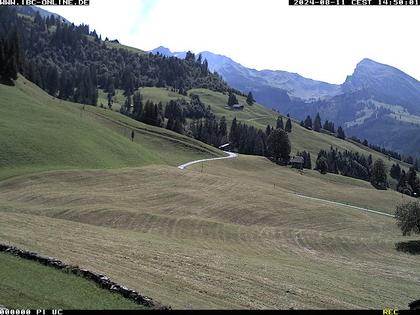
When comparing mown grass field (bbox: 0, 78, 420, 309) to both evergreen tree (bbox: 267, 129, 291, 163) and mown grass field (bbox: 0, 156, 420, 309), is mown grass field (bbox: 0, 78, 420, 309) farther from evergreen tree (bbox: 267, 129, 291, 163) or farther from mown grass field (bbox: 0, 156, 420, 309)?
evergreen tree (bbox: 267, 129, 291, 163)

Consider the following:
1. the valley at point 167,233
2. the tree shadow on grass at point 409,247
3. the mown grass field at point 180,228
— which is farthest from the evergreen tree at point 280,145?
the tree shadow on grass at point 409,247

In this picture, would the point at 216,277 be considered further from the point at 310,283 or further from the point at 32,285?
the point at 32,285

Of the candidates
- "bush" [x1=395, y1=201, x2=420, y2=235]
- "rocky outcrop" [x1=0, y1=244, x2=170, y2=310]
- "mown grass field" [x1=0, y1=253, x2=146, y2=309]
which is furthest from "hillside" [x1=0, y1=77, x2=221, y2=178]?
"bush" [x1=395, y1=201, x2=420, y2=235]

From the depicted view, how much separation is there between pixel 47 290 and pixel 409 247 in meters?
51.7

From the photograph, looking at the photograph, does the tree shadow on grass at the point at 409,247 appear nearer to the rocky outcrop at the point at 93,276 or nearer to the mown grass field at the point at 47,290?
the rocky outcrop at the point at 93,276

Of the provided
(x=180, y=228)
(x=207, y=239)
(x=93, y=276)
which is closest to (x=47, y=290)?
(x=93, y=276)

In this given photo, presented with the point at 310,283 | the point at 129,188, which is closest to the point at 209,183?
the point at 129,188

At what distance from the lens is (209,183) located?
90.2 m

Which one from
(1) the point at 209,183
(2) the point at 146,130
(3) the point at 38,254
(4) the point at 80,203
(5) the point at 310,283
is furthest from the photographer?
(2) the point at 146,130

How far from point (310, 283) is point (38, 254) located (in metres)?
19.3

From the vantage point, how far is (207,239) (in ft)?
167

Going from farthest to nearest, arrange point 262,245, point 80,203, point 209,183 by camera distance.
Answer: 1. point 209,183
2. point 80,203
3. point 262,245

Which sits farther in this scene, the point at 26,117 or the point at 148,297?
the point at 26,117

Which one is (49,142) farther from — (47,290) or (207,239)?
(47,290)
